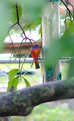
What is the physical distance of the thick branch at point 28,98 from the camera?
1.01ft

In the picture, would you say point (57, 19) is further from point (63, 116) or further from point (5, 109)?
point (63, 116)

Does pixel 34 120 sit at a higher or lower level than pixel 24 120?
lower

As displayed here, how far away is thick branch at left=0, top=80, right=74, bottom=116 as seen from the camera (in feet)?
1.01

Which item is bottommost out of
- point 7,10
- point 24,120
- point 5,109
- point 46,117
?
point 46,117

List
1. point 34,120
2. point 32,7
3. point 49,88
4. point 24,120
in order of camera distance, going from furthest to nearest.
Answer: point 34,120, point 24,120, point 49,88, point 32,7

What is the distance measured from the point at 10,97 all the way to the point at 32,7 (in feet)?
0.78

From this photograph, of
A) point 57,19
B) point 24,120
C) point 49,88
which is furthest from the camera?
point 24,120

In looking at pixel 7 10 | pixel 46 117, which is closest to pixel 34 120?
pixel 46 117

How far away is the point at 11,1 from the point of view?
0.43 ft

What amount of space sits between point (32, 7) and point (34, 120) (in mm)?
1699

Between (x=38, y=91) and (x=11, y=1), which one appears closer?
(x=11, y=1)

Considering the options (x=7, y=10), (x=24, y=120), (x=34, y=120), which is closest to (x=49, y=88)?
(x=7, y=10)

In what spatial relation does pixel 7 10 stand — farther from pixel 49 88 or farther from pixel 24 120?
pixel 24 120

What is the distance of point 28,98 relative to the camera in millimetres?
322
